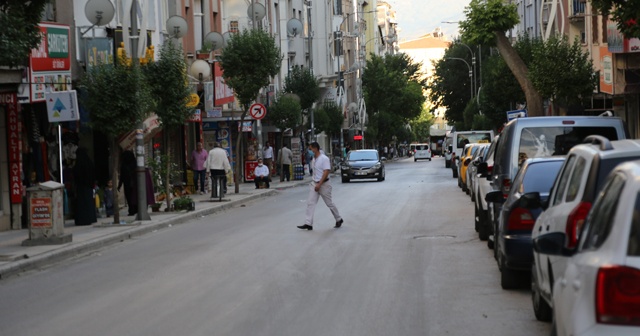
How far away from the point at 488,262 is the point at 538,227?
5.87 meters

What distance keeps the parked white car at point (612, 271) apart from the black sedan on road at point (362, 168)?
4437cm

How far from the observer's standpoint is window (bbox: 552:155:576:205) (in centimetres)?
902

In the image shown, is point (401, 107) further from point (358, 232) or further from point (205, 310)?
point (205, 310)

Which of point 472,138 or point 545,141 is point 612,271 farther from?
point 472,138

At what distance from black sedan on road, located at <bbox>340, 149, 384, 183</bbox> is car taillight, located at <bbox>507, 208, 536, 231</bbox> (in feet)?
125

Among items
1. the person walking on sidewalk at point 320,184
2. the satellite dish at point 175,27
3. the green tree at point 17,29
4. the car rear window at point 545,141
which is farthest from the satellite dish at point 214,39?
the car rear window at point 545,141

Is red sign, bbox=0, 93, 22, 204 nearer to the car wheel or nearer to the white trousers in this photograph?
the white trousers

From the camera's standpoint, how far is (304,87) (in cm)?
6512

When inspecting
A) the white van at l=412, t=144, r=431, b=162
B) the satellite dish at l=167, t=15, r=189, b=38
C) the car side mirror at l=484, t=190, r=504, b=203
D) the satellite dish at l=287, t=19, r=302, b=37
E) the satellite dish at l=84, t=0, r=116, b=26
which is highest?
the satellite dish at l=287, t=19, r=302, b=37

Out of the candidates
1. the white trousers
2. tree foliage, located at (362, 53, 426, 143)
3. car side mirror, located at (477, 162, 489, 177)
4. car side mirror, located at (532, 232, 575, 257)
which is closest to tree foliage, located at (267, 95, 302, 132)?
the white trousers

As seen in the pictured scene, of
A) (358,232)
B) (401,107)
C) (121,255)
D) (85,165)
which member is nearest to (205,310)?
(121,255)

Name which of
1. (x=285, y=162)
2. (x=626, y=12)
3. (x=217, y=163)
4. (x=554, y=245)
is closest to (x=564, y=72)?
(x=217, y=163)

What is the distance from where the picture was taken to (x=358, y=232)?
841 inches

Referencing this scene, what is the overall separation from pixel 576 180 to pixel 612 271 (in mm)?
3202
